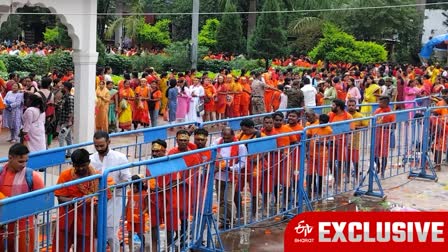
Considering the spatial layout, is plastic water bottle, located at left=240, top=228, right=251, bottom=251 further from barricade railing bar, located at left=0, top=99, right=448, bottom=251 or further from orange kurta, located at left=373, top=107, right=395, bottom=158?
orange kurta, located at left=373, top=107, right=395, bottom=158

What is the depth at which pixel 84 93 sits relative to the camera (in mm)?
11531

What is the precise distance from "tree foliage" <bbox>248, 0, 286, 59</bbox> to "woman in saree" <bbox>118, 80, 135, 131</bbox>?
50.5 ft

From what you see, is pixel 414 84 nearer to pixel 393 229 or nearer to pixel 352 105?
pixel 352 105

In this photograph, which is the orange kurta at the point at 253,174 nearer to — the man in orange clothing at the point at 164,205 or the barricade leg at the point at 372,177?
the man in orange clothing at the point at 164,205

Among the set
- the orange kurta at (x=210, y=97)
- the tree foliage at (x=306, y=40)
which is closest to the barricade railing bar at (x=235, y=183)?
the orange kurta at (x=210, y=97)

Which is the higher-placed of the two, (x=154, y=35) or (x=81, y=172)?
(x=154, y=35)

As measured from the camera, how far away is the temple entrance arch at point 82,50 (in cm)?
1087

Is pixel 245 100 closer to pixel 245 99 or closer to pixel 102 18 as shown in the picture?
pixel 245 99

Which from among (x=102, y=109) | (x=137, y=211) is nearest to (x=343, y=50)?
(x=102, y=109)

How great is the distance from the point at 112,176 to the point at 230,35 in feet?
97.9

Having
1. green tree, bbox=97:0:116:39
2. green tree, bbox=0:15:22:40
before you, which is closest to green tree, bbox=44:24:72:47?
green tree, bbox=97:0:116:39

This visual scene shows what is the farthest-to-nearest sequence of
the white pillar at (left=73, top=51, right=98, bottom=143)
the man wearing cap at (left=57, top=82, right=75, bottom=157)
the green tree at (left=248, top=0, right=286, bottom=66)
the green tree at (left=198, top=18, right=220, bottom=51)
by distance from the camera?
the green tree at (left=198, top=18, right=220, bottom=51)
the green tree at (left=248, top=0, right=286, bottom=66)
the man wearing cap at (left=57, top=82, right=75, bottom=157)
the white pillar at (left=73, top=51, right=98, bottom=143)

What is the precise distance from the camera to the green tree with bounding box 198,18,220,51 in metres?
37.8

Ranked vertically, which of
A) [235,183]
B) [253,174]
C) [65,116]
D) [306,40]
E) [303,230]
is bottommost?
[303,230]
